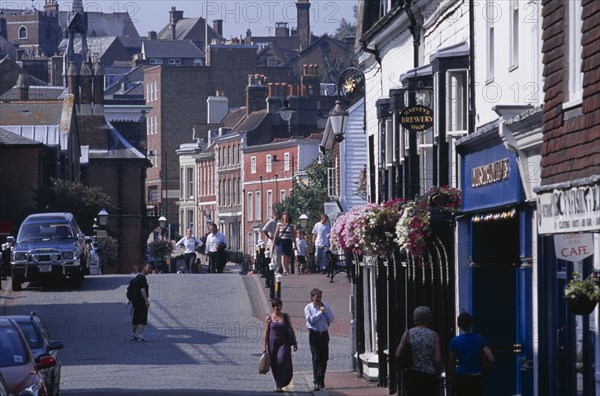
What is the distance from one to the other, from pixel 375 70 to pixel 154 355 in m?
7.19

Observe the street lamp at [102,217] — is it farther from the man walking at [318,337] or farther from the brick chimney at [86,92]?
the man walking at [318,337]

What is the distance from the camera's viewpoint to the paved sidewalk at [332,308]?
25380 mm

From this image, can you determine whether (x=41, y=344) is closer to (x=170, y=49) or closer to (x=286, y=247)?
(x=286, y=247)

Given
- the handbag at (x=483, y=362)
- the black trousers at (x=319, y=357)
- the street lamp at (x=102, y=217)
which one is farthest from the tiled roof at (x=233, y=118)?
the handbag at (x=483, y=362)

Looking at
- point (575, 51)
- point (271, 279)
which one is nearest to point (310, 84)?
point (271, 279)

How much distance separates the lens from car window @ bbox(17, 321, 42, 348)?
21.0 m

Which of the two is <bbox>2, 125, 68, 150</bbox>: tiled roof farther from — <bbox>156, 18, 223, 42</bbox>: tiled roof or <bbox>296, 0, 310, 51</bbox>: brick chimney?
<bbox>156, 18, 223, 42</bbox>: tiled roof

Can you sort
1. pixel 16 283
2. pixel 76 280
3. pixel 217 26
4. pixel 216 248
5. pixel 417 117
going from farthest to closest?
pixel 217 26
pixel 216 248
pixel 76 280
pixel 16 283
pixel 417 117

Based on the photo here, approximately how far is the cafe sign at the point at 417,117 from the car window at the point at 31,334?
232 inches

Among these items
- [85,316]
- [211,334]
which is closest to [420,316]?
[211,334]

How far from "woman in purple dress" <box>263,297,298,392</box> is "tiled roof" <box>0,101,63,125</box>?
5220 centimetres

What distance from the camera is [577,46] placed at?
13781 millimetres

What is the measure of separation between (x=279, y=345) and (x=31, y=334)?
16.4 feet

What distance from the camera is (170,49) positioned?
546ft
